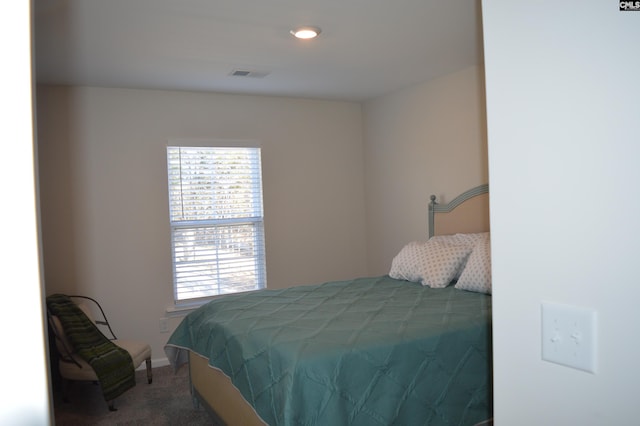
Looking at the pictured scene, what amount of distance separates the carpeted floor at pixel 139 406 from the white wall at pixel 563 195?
107 inches

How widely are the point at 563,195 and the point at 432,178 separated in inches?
140

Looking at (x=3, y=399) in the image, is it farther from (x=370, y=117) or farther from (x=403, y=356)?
(x=370, y=117)

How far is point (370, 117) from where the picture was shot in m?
5.39

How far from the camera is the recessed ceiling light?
298 centimetres

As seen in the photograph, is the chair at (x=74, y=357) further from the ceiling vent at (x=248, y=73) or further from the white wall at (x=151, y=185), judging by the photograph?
the ceiling vent at (x=248, y=73)

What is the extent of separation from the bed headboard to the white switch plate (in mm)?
2970

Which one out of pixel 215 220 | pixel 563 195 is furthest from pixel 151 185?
pixel 563 195

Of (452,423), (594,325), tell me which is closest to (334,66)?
(452,423)

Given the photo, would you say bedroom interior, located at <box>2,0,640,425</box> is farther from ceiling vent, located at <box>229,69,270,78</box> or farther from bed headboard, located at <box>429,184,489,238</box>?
ceiling vent, located at <box>229,69,270,78</box>

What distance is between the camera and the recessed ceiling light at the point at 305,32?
9.78ft

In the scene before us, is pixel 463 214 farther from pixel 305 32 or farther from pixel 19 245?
pixel 19 245

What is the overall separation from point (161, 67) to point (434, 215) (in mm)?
2527

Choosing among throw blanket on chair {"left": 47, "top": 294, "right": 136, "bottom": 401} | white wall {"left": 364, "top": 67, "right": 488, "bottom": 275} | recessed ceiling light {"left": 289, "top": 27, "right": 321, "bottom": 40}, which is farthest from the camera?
white wall {"left": 364, "top": 67, "right": 488, "bottom": 275}

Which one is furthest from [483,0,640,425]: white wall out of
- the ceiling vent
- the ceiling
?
the ceiling vent
